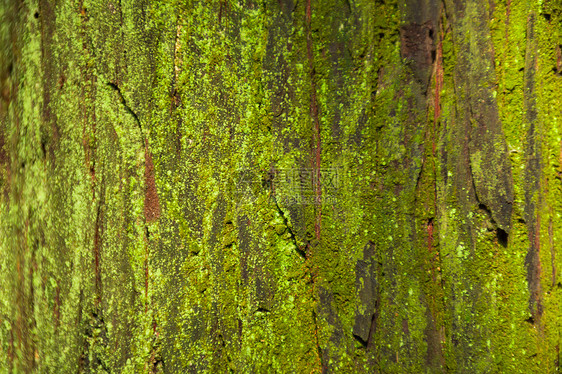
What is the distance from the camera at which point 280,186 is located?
65 centimetres

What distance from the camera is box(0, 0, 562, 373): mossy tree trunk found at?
1.91 ft

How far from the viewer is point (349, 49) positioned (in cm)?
62

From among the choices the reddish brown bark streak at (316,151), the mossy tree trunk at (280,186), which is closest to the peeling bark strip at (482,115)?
the mossy tree trunk at (280,186)

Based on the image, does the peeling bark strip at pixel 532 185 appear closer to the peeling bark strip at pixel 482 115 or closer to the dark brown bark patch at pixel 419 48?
the peeling bark strip at pixel 482 115

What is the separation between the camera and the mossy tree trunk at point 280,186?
22.9 inches

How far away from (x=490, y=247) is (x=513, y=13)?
0.44 meters

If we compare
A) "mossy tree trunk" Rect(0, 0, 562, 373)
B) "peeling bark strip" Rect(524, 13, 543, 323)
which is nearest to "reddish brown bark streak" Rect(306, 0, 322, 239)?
"mossy tree trunk" Rect(0, 0, 562, 373)

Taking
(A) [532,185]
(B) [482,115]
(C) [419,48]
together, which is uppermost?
(C) [419,48]

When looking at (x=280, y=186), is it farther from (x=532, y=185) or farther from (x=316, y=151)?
(x=532, y=185)

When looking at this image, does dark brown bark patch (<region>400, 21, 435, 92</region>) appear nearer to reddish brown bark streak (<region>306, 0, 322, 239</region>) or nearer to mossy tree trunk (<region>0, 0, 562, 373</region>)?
mossy tree trunk (<region>0, 0, 562, 373</region>)

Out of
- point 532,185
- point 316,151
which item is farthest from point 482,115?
point 316,151

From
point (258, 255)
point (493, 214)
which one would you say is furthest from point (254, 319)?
point (493, 214)

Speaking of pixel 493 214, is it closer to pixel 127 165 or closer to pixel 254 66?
pixel 254 66

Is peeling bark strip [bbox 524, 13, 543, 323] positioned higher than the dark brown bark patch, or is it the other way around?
the dark brown bark patch
